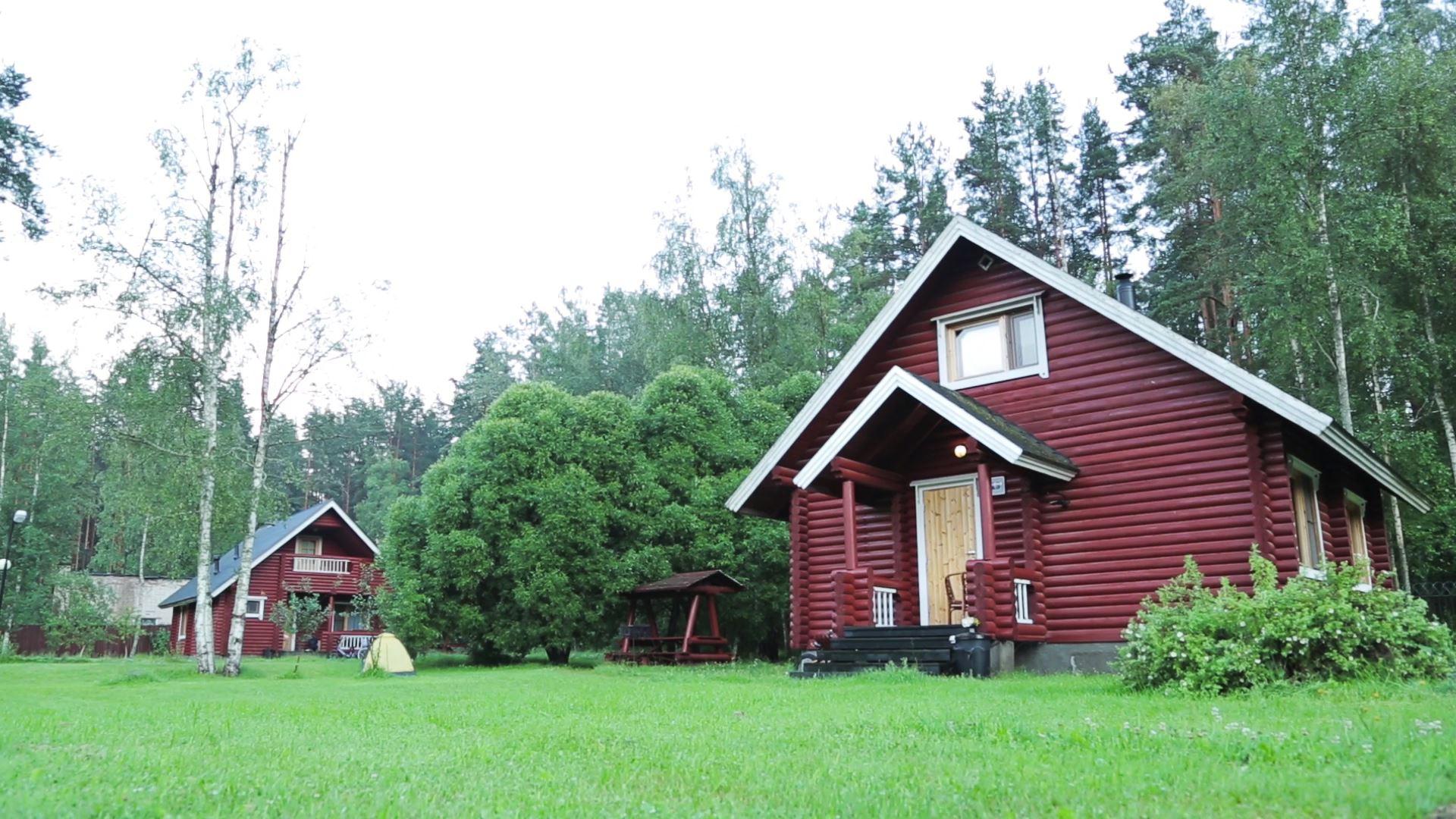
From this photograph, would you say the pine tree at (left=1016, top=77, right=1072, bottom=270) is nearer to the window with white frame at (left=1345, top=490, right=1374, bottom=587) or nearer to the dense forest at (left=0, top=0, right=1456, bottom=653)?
the dense forest at (left=0, top=0, right=1456, bottom=653)

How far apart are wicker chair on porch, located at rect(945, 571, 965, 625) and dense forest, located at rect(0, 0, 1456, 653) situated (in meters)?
9.88

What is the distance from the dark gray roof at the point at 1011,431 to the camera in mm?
14031

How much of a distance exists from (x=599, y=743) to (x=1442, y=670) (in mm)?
7561

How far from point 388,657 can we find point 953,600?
1252 cm

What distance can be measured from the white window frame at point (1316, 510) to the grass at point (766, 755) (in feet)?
16.7

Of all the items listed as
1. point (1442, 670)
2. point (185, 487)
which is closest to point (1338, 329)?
point (1442, 670)

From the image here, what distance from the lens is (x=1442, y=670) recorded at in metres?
9.23

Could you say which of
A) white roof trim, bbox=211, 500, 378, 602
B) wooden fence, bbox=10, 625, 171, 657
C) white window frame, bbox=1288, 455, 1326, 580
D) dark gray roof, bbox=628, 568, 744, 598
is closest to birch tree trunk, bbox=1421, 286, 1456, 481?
white window frame, bbox=1288, 455, 1326, 580

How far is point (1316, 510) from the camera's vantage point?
53.5ft

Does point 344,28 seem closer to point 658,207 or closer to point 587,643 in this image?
point 587,643

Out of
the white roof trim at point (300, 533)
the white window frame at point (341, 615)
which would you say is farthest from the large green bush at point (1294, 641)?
the white window frame at point (341, 615)

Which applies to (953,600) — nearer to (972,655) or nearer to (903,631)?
(903,631)

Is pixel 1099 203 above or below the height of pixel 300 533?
above

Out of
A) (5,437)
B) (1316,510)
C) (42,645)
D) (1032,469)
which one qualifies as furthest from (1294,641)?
(42,645)
